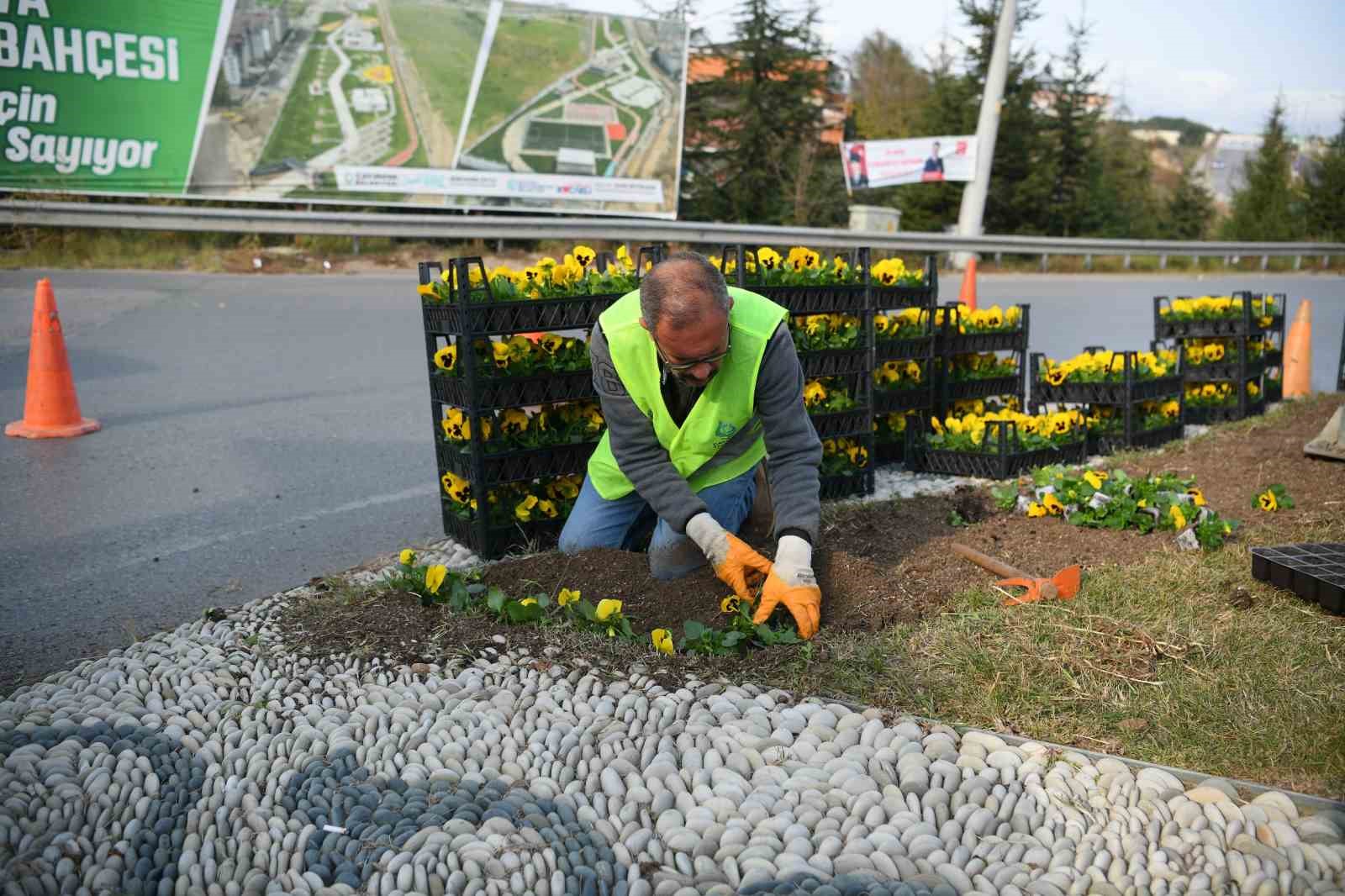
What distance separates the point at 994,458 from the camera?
6.57 meters

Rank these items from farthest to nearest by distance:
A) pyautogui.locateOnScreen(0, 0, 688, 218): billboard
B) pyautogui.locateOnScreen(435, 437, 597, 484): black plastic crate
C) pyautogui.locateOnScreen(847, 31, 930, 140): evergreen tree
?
pyautogui.locateOnScreen(847, 31, 930, 140): evergreen tree
pyautogui.locateOnScreen(0, 0, 688, 218): billboard
pyautogui.locateOnScreen(435, 437, 597, 484): black plastic crate

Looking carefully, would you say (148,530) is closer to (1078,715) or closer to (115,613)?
(115,613)

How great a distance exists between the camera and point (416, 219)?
53.3ft

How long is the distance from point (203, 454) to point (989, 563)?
5.13 m

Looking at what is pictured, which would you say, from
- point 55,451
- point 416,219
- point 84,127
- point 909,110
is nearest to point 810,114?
point 909,110

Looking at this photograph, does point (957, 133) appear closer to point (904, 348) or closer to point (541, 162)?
point (541, 162)

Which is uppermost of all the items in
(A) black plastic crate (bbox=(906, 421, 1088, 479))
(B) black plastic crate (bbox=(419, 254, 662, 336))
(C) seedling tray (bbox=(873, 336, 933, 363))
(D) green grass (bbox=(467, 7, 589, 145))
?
(D) green grass (bbox=(467, 7, 589, 145))

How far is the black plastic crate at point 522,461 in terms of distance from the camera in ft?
16.6

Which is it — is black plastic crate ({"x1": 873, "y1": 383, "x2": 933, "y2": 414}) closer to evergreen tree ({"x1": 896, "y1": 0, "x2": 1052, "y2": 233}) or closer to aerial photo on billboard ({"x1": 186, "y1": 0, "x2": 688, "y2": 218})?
aerial photo on billboard ({"x1": 186, "y1": 0, "x2": 688, "y2": 218})

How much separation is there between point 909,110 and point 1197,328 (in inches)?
1037

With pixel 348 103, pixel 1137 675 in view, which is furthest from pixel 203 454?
pixel 348 103

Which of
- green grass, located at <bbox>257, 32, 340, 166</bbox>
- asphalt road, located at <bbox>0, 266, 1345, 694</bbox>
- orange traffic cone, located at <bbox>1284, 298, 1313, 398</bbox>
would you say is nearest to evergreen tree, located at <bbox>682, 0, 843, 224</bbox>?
green grass, located at <bbox>257, 32, 340, 166</bbox>

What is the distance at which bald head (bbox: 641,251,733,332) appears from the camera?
3688 mm

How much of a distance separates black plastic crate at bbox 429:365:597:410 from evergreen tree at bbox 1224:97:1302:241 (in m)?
32.3
